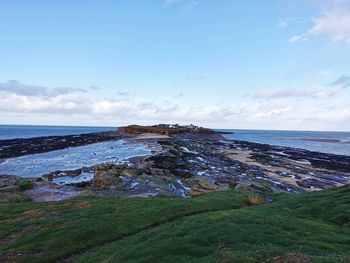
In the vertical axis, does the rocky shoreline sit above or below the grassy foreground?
below

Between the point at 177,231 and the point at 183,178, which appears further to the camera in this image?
the point at 183,178

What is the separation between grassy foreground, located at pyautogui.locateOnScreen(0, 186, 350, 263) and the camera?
1795cm

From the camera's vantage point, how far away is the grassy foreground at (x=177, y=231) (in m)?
18.0

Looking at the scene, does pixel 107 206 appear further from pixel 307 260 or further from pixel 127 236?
pixel 307 260

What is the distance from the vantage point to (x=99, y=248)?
900 inches

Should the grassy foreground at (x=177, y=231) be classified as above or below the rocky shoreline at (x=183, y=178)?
above

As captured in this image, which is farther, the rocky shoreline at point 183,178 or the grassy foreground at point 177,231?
the rocky shoreline at point 183,178

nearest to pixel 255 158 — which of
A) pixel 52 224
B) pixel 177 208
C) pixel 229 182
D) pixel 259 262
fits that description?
pixel 229 182

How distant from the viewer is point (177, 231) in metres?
22.6

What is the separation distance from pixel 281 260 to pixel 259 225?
868cm

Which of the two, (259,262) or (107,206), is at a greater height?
A: (259,262)

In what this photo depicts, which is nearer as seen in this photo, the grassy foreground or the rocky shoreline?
the grassy foreground

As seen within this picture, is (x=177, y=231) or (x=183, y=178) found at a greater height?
(x=177, y=231)

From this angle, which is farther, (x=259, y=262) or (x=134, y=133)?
(x=134, y=133)
